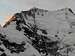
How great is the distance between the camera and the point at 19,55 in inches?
2756

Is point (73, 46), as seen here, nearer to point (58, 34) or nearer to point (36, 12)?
point (58, 34)

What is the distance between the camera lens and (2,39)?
74.4 metres

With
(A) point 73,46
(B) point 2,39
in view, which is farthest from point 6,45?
(A) point 73,46

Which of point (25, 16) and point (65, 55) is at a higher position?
point (25, 16)

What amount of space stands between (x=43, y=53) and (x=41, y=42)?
627cm

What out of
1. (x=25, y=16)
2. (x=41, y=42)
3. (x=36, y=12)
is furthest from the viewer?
(x=36, y=12)

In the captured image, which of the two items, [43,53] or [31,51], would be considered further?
[43,53]

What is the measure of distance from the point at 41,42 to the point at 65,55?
979 cm

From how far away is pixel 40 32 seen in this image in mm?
93688

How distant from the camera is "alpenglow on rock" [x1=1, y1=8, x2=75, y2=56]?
250ft

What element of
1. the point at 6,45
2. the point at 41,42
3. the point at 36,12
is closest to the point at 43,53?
the point at 41,42

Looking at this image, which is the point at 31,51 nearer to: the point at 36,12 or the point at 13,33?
the point at 13,33

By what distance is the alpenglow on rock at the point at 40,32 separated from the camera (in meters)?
76.1

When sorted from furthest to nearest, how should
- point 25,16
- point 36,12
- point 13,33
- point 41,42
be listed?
point 36,12, point 25,16, point 41,42, point 13,33
